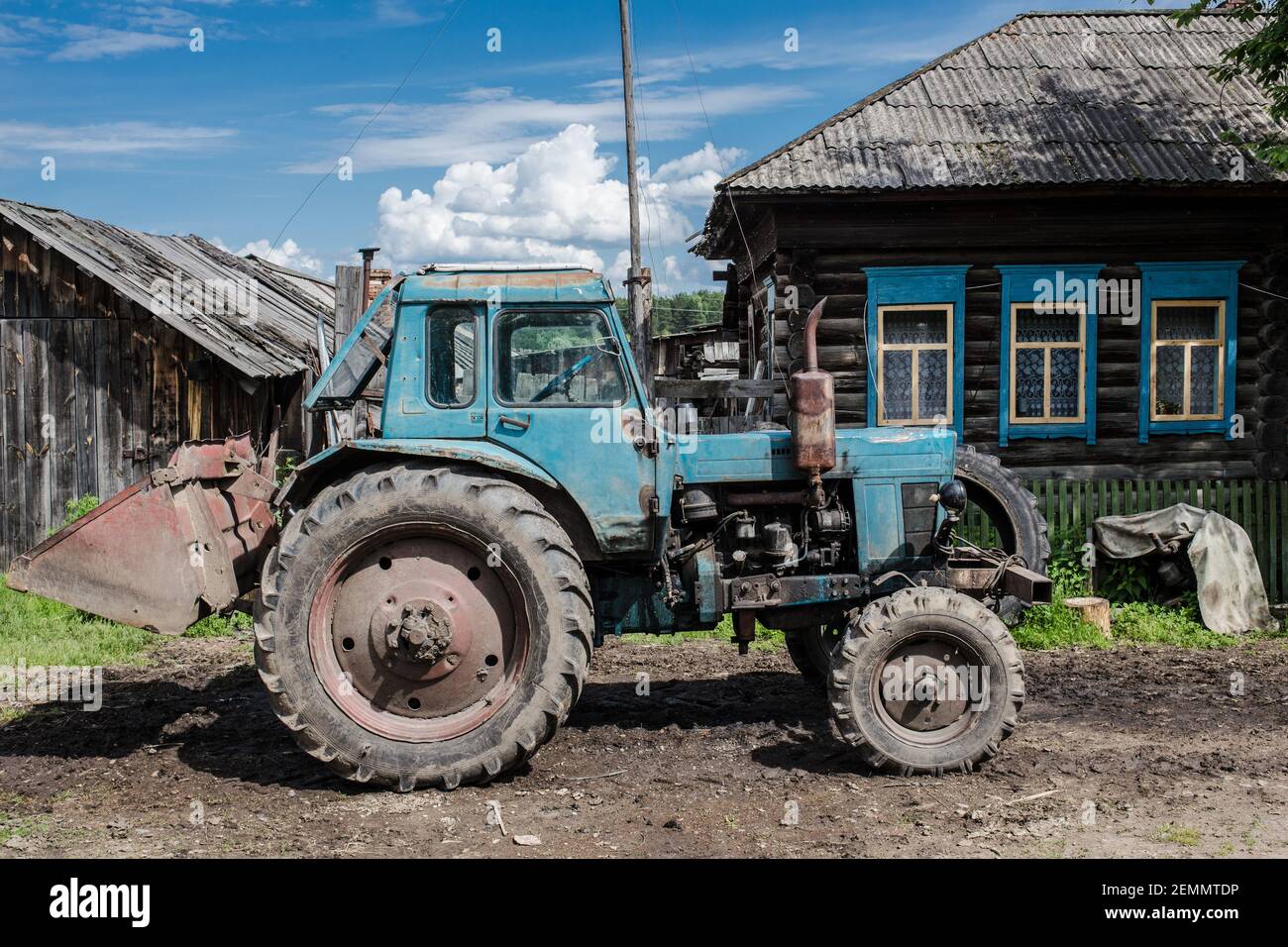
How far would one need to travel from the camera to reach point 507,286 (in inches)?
228

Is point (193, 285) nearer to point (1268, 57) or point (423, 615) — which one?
point (423, 615)

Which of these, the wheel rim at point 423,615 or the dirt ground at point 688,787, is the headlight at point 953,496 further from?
the wheel rim at point 423,615

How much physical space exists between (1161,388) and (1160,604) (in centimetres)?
237

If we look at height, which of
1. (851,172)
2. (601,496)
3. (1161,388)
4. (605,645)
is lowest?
(605,645)

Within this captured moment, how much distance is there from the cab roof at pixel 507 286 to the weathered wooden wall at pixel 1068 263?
18.3 ft

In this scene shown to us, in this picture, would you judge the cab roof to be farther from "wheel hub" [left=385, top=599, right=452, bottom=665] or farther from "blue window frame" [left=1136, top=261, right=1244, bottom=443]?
"blue window frame" [left=1136, top=261, right=1244, bottom=443]

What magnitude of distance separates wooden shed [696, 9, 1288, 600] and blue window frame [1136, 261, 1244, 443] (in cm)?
2

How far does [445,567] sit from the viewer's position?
18.6 feet

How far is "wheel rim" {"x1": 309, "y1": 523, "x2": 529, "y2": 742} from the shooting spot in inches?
220

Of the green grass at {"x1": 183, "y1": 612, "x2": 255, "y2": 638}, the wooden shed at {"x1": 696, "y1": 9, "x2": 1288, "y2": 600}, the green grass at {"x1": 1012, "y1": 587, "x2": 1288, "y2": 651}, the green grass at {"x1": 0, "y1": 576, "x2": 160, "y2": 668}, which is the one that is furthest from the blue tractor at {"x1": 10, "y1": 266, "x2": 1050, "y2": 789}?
the wooden shed at {"x1": 696, "y1": 9, "x2": 1288, "y2": 600}

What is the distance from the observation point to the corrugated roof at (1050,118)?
1065 centimetres

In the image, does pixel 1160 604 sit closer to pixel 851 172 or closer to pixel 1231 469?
pixel 1231 469

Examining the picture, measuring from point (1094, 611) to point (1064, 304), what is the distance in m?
3.31

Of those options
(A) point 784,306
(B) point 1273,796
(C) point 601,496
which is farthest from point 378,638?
(A) point 784,306
